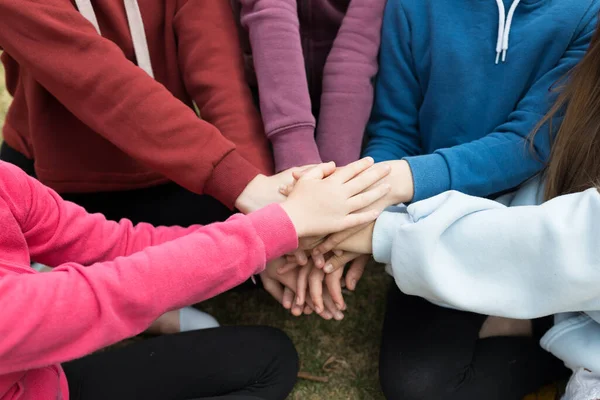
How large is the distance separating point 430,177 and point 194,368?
0.49 meters

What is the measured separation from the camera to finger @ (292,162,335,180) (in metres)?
0.87

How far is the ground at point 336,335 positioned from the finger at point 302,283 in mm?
211

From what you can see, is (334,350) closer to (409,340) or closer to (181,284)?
(409,340)

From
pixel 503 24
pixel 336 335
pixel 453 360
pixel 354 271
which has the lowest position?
pixel 336 335

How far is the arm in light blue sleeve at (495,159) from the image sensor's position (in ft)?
2.98

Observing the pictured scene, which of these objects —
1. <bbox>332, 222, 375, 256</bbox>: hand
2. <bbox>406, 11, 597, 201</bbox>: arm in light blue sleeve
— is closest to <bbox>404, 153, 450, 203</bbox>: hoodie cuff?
<bbox>406, 11, 597, 201</bbox>: arm in light blue sleeve

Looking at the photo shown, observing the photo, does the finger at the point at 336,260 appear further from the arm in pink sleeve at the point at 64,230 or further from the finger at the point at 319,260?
the arm in pink sleeve at the point at 64,230

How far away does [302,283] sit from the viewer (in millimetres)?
949

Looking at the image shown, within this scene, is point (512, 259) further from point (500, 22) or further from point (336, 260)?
point (500, 22)

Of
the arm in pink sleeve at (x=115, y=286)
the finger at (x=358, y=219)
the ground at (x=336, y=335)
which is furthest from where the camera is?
the ground at (x=336, y=335)

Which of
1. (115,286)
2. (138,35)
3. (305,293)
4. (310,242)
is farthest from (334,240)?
(138,35)

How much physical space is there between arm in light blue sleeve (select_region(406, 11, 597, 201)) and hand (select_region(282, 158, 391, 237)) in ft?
0.25

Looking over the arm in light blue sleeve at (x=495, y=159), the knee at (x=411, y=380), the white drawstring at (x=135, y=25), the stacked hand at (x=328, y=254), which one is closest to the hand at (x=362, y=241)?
the stacked hand at (x=328, y=254)

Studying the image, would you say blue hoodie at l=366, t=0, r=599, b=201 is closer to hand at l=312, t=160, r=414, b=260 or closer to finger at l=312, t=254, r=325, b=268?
hand at l=312, t=160, r=414, b=260
